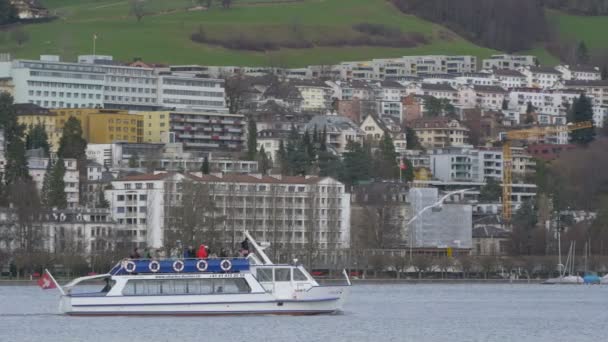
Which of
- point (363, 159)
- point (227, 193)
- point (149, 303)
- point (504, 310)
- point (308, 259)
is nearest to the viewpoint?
point (149, 303)

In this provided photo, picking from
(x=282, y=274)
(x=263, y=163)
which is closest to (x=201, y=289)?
(x=282, y=274)

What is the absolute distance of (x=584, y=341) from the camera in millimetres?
79375

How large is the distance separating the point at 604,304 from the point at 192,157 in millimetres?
92950

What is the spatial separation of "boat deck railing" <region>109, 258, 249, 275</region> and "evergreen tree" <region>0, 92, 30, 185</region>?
7899 centimetres

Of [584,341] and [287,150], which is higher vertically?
[287,150]

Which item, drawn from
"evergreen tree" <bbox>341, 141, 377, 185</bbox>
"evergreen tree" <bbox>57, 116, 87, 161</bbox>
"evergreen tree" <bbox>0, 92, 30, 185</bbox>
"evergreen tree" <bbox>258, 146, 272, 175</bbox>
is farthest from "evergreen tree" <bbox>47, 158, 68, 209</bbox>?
"evergreen tree" <bbox>341, 141, 377, 185</bbox>

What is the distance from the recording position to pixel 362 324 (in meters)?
84.7

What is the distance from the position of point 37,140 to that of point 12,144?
19.1m

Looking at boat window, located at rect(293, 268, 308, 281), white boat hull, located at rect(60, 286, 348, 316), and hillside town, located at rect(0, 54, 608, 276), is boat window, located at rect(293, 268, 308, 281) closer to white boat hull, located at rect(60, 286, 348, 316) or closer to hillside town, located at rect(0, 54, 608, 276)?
white boat hull, located at rect(60, 286, 348, 316)

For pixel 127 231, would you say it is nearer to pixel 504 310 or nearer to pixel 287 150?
pixel 287 150

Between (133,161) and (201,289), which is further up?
(133,161)

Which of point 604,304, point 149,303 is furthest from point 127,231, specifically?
point 149,303

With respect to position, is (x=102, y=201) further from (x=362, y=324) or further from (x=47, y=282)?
(x=362, y=324)

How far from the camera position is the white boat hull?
82.7 metres
